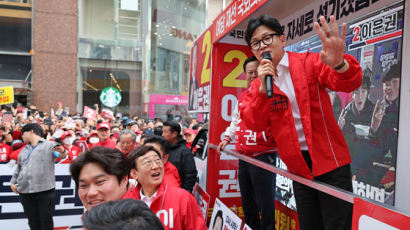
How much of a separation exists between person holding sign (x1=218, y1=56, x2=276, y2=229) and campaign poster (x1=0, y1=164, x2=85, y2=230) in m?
3.31

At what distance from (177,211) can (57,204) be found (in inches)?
148

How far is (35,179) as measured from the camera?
392 cm

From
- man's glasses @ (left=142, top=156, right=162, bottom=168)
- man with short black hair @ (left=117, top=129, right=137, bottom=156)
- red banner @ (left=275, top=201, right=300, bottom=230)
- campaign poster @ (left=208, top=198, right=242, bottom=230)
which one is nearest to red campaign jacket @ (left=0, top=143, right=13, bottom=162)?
man with short black hair @ (left=117, top=129, right=137, bottom=156)

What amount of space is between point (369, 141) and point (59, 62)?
18338mm

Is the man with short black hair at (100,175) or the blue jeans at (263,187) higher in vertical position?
the man with short black hair at (100,175)

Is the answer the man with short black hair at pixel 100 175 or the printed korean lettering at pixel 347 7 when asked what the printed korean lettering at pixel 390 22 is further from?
the man with short black hair at pixel 100 175

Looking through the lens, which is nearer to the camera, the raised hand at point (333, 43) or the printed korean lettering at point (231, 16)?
the raised hand at point (333, 43)

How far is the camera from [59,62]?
57.1ft

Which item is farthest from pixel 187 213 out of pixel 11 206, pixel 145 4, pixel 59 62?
pixel 145 4

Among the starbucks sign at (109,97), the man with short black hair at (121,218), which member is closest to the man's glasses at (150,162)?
the man with short black hair at (121,218)

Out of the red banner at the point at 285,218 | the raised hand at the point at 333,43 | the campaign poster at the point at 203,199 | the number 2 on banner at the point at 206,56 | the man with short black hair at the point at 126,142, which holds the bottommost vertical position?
the red banner at the point at 285,218

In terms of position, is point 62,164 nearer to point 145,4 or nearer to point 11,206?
point 11,206

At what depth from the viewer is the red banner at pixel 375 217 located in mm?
1057

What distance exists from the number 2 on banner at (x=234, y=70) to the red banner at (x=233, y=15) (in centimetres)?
28
